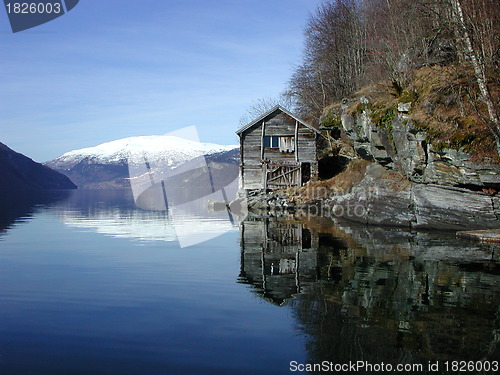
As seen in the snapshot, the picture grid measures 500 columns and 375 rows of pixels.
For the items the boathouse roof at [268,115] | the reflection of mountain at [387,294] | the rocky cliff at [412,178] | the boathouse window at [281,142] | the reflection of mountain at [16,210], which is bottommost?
the reflection of mountain at [387,294]

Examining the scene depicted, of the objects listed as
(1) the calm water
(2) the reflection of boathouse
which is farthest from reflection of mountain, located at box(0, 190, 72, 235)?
(2) the reflection of boathouse

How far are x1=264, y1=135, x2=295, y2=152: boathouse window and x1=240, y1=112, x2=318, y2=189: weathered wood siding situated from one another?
0.32 metres

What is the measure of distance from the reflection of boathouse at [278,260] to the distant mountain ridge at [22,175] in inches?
5116

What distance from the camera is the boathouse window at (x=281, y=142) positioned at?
1727 inches

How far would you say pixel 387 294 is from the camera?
11.1m

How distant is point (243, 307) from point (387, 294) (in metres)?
3.78

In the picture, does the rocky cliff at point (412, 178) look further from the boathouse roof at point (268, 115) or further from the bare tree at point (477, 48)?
the boathouse roof at point (268, 115)

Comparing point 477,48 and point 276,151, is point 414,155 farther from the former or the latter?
point 276,151

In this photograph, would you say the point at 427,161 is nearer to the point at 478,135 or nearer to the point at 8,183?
the point at 478,135

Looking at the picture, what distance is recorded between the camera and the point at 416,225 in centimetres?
2475

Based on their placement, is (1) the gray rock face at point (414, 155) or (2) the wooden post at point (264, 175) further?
(2) the wooden post at point (264, 175)

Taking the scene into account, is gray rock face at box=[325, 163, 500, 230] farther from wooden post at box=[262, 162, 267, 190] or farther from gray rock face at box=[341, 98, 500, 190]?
wooden post at box=[262, 162, 267, 190]

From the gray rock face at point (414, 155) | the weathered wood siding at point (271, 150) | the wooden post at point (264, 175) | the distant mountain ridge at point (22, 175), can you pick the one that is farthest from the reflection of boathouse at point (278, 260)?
the distant mountain ridge at point (22, 175)

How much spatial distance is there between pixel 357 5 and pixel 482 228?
117ft
